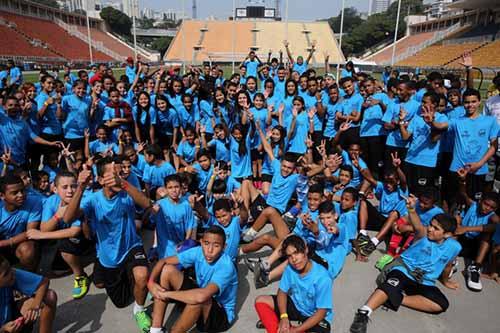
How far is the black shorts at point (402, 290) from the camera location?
12.0 feet

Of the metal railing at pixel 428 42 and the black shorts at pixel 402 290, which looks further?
the metal railing at pixel 428 42

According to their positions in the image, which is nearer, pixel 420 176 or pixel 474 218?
pixel 474 218

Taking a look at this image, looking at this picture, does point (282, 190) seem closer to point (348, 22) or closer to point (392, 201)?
point (392, 201)

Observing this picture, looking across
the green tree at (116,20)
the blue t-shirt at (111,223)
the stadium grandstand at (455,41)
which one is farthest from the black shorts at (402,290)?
the green tree at (116,20)

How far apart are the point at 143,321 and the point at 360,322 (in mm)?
2072

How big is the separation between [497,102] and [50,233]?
20.9 feet

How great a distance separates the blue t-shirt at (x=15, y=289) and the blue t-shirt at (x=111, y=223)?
833mm

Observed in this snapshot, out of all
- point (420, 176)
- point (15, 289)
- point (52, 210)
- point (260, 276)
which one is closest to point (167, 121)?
point (52, 210)

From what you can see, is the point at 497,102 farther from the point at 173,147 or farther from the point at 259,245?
the point at 173,147

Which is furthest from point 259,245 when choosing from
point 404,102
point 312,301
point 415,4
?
point 415,4

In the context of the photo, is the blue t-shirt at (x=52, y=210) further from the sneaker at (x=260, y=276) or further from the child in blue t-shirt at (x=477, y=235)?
the child in blue t-shirt at (x=477, y=235)

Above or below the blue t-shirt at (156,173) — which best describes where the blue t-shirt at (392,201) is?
below

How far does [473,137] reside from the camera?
4996mm

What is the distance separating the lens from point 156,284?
3332mm
